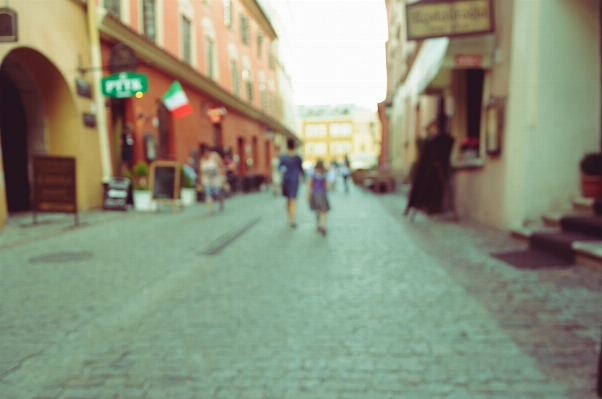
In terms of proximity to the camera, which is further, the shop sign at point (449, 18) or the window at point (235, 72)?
the window at point (235, 72)

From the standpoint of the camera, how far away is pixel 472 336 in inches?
130

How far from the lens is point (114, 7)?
41.0 feet

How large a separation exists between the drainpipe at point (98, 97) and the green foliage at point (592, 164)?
10.5 meters

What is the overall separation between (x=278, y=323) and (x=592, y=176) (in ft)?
17.8

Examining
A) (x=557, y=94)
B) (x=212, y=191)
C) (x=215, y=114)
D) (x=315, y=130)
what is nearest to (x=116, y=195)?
(x=212, y=191)

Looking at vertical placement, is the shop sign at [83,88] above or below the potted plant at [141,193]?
above

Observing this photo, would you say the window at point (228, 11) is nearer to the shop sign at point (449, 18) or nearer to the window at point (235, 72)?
the shop sign at point (449, 18)

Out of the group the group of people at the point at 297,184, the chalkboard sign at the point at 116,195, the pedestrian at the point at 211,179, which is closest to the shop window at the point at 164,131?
the pedestrian at the point at 211,179

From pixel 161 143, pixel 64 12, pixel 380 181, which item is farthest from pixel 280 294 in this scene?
pixel 380 181

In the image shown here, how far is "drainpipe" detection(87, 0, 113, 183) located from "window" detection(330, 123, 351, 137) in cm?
7550

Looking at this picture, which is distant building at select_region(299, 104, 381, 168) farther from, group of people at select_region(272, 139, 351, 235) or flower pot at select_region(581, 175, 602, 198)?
flower pot at select_region(581, 175, 602, 198)

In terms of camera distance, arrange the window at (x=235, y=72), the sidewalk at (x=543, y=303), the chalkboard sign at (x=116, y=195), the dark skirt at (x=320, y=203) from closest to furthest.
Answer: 1. the sidewalk at (x=543, y=303)
2. the dark skirt at (x=320, y=203)
3. the window at (x=235, y=72)
4. the chalkboard sign at (x=116, y=195)

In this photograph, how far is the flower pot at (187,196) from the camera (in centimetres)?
1491

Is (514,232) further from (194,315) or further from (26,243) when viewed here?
(26,243)
